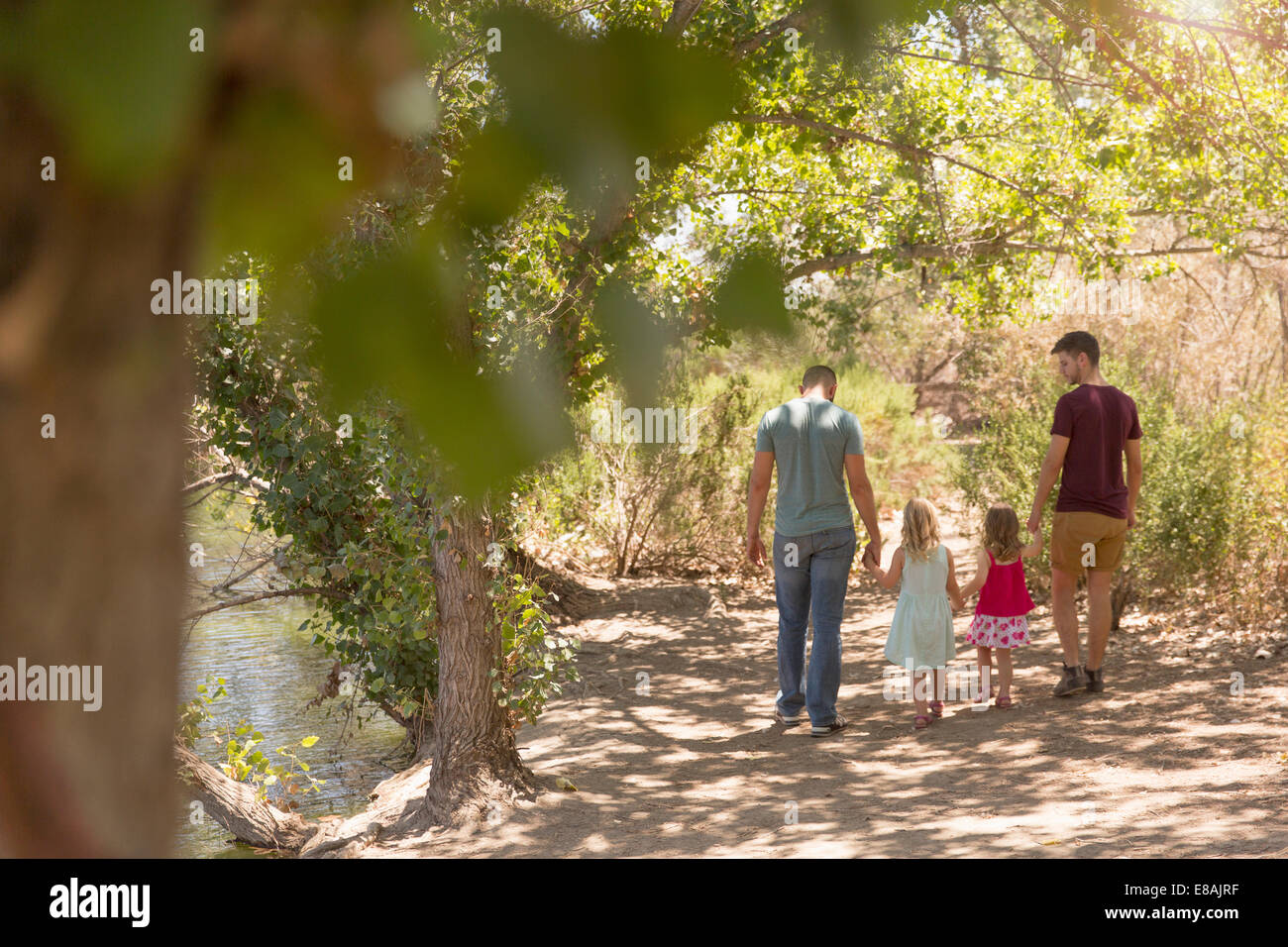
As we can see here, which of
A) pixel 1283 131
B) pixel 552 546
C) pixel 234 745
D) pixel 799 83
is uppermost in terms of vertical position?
pixel 1283 131

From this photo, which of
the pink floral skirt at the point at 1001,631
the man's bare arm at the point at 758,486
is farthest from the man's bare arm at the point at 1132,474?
the man's bare arm at the point at 758,486

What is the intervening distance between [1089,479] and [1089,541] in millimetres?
350

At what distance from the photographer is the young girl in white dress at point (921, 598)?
588cm

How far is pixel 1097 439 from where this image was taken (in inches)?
228

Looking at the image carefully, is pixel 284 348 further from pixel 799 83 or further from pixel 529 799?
pixel 529 799

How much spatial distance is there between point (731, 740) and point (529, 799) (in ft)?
4.58

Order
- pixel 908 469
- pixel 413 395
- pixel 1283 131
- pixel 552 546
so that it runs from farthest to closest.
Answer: pixel 908 469 < pixel 552 546 < pixel 1283 131 < pixel 413 395

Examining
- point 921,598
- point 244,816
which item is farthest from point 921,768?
point 244,816

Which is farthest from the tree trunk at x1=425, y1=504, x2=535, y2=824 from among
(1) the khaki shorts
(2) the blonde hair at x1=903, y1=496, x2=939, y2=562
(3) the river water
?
(1) the khaki shorts

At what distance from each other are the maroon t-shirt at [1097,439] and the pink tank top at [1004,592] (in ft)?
1.76

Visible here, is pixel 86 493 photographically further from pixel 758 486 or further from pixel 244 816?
pixel 244 816

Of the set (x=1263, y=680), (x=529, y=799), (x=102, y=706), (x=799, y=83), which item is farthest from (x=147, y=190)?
(x=1263, y=680)

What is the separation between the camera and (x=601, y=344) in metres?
0.72

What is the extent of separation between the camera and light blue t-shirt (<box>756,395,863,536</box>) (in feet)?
18.0
